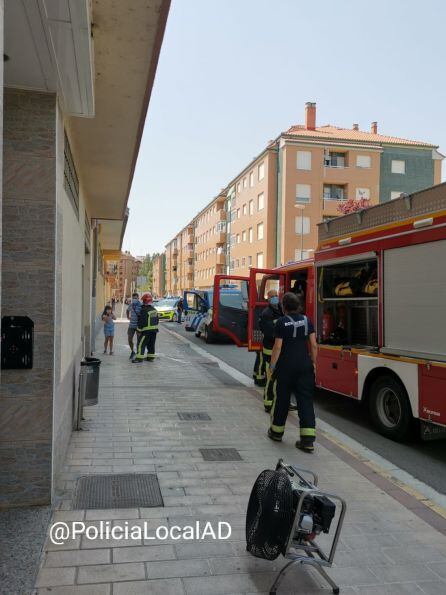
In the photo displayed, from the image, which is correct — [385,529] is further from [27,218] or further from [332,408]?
[332,408]

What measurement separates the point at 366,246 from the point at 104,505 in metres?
4.85

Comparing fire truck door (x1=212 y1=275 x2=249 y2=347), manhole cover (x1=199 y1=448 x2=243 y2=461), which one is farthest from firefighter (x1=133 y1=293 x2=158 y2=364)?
manhole cover (x1=199 y1=448 x2=243 y2=461)

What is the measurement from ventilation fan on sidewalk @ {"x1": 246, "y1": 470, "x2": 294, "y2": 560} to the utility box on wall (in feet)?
6.25

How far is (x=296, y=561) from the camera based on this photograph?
2938 mm

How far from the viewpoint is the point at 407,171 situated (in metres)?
45.2

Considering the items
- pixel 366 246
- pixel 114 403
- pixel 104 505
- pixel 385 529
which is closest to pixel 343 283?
pixel 366 246

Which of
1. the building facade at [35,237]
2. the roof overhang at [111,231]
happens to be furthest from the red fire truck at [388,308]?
the roof overhang at [111,231]

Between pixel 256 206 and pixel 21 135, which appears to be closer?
pixel 21 135

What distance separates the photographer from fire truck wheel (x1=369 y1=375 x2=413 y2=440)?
247 inches

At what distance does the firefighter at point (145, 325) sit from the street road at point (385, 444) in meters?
4.55

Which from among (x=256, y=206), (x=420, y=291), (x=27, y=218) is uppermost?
(x=256, y=206)

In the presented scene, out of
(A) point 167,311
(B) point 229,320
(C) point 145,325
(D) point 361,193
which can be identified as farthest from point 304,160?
(B) point 229,320

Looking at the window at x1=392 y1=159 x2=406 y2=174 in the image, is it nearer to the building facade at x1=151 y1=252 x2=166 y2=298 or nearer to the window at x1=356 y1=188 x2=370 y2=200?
the window at x1=356 y1=188 x2=370 y2=200

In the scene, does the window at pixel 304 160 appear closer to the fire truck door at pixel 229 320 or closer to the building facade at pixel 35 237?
the fire truck door at pixel 229 320
